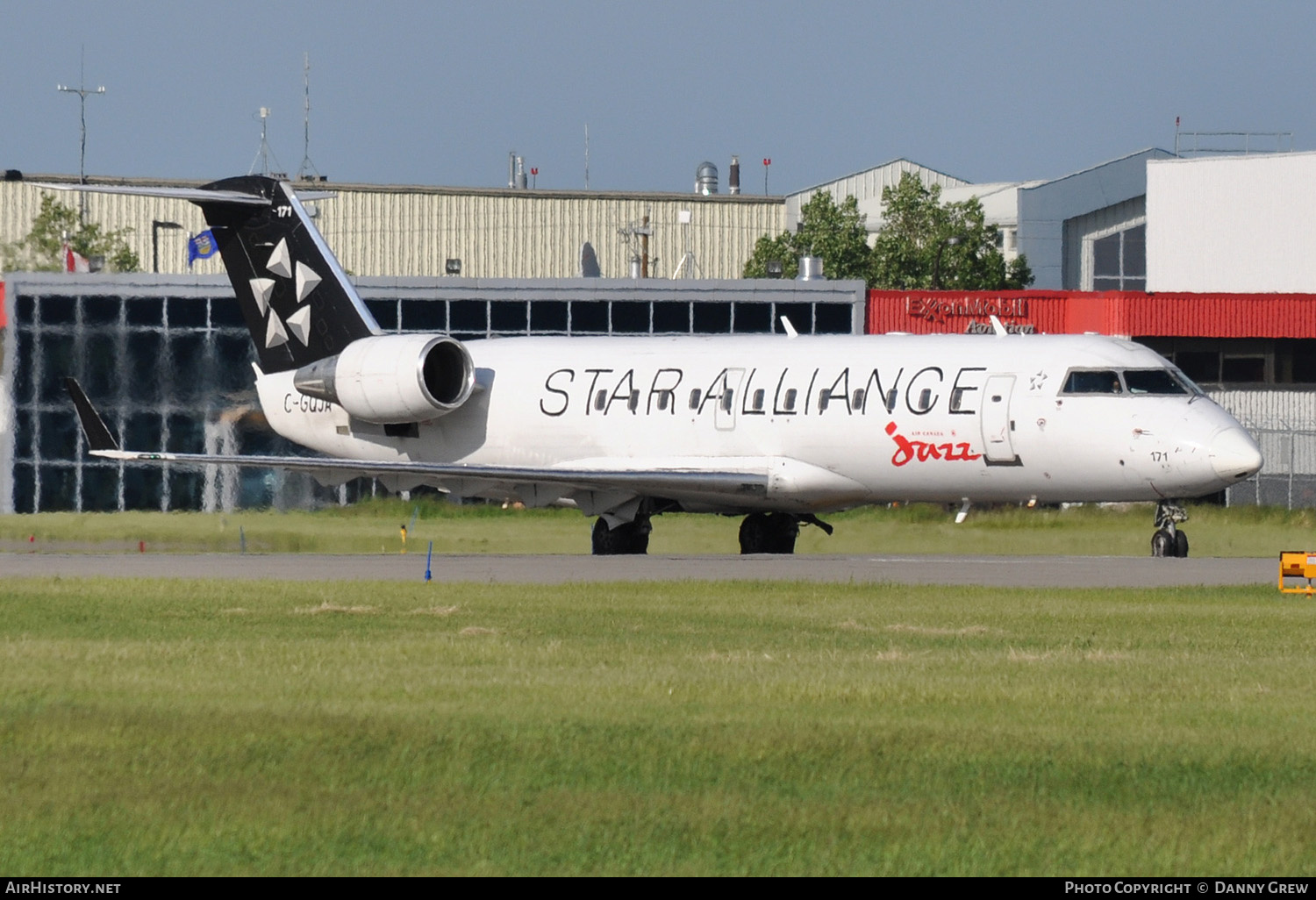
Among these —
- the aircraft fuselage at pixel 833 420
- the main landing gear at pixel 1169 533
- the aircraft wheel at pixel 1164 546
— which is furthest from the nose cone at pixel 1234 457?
the aircraft wheel at pixel 1164 546

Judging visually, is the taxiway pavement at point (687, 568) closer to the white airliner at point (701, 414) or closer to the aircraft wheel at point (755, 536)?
the white airliner at point (701, 414)

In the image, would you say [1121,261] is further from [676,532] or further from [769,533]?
[769,533]

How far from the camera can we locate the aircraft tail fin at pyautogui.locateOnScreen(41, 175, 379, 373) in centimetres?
3353

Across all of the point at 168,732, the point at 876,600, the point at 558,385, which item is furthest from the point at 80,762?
the point at 558,385

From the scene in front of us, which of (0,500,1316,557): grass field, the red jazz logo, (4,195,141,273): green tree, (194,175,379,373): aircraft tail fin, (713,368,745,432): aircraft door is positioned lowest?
(0,500,1316,557): grass field

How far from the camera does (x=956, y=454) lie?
28.5 m

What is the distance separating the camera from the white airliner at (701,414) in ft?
91.6

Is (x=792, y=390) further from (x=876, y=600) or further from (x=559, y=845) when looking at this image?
(x=559, y=845)

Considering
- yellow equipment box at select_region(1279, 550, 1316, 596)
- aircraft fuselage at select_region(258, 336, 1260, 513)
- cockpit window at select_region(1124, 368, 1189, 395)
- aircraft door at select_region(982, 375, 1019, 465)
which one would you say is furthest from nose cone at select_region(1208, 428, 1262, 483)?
yellow equipment box at select_region(1279, 550, 1316, 596)

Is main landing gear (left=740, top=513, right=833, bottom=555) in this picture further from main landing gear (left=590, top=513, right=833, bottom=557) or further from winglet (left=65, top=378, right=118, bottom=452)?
winglet (left=65, top=378, right=118, bottom=452)

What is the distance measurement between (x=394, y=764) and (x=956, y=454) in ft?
60.9

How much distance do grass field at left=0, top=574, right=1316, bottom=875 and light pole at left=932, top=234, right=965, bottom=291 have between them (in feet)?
217

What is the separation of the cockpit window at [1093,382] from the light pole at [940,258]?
56.4 m

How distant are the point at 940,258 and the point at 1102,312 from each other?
106 feet
